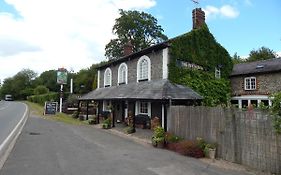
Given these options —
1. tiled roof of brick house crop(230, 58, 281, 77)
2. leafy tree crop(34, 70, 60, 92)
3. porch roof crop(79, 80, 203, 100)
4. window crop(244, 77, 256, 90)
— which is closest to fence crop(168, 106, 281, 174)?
porch roof crop(79, 80, 203, 100)

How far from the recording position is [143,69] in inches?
954

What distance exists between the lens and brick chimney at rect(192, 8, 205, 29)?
82.4 feet

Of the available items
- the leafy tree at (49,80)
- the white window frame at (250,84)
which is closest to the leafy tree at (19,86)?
the leafy tree at (49,80)

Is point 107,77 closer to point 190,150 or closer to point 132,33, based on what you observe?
point 190,150

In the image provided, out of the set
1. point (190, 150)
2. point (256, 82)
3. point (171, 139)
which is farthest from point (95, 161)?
point (256, 82)

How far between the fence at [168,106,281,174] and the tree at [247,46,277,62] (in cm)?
4308

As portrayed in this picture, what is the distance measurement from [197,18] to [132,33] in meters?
32.2

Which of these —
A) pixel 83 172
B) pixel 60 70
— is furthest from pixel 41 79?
pixel 83 172

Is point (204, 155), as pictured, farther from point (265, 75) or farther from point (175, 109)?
point (265, 75)

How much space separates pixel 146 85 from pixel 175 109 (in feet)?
21.8

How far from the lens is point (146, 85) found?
21812 mm

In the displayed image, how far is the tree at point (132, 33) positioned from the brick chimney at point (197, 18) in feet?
99.2

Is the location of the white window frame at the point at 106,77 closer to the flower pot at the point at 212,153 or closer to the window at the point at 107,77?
the window at the point at 107,77

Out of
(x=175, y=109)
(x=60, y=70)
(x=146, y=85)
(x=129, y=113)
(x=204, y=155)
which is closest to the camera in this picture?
(x=204, y=155)
